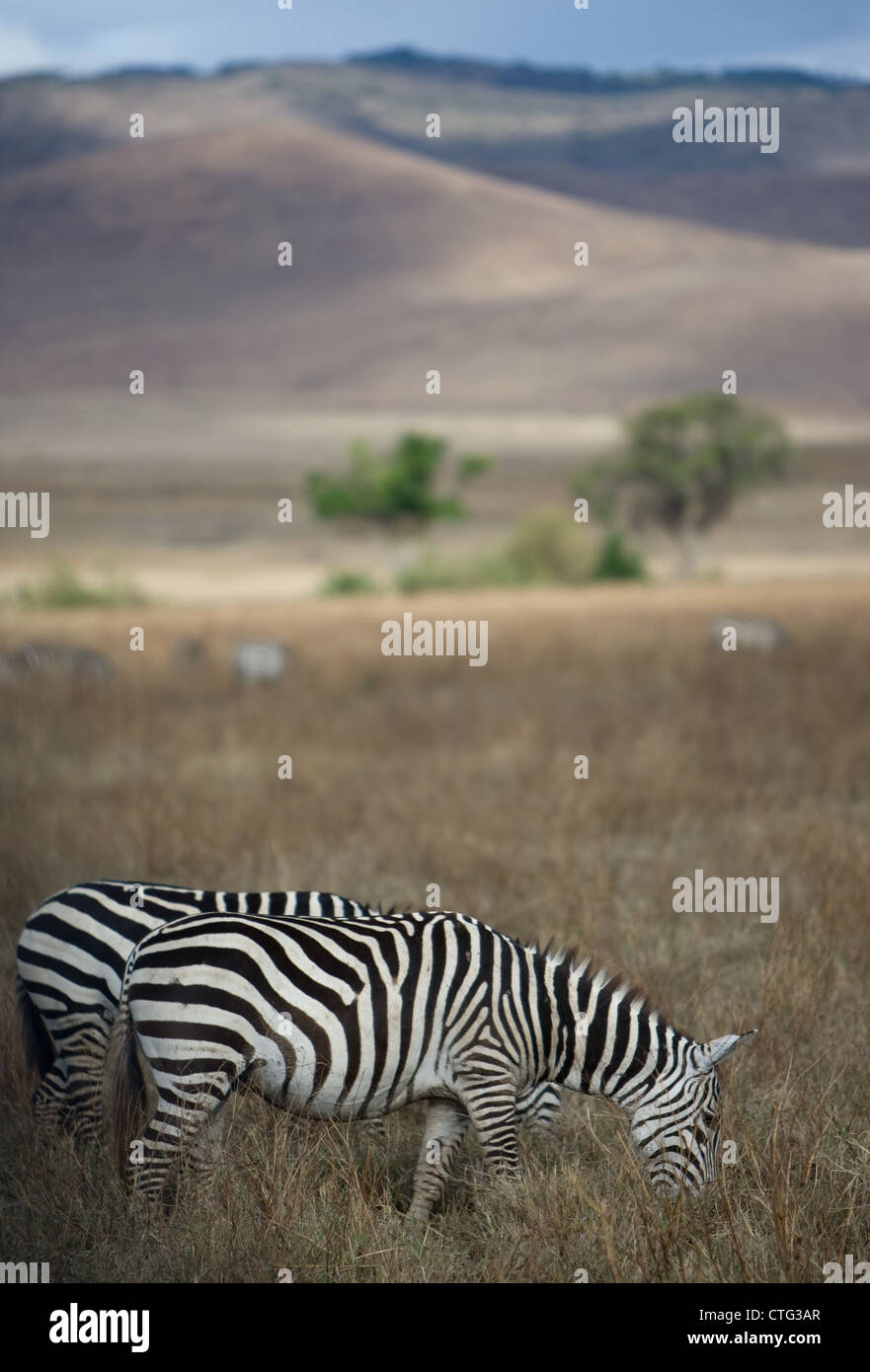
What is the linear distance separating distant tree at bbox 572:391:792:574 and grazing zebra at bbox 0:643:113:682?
5729 centimetres

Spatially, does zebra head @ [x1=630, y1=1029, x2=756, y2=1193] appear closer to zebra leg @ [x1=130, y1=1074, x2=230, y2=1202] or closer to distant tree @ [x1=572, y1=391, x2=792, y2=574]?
zebra leg @ [x1=130, y1=1074, x2=230, y2=1202]

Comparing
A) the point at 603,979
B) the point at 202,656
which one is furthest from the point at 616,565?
the point at 603,979

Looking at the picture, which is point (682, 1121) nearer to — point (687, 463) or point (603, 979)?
point (603, 979)

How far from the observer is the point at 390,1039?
12.8 feet

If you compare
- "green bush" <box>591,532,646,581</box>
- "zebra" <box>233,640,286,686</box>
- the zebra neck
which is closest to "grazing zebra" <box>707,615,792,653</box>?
"zebra" <box>233,640,286,686</box>

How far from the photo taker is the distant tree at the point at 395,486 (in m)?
71.1

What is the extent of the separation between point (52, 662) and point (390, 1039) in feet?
49.6

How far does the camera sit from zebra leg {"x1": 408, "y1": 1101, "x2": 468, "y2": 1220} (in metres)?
4.03

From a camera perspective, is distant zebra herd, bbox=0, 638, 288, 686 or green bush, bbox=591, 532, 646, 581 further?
green bush, bbox=591, 532, 646, 581

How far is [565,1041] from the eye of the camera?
4.09 m

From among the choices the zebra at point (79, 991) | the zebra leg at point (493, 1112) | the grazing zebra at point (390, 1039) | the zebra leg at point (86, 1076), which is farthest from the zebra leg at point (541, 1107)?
the zebra leg at point (86, 1076)
